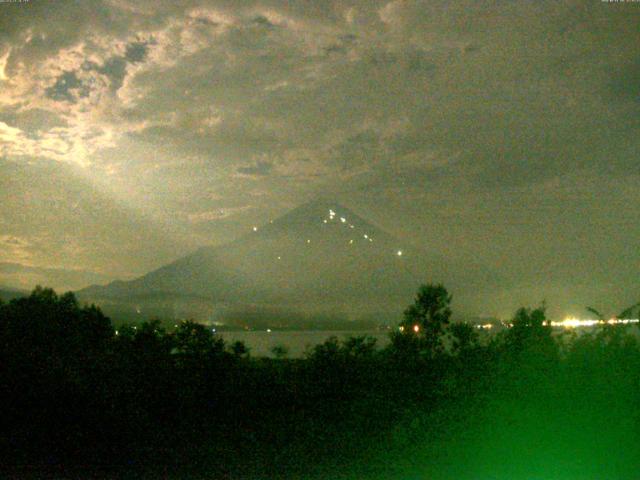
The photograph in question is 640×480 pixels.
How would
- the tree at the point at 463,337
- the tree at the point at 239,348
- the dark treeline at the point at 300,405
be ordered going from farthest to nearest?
the tree at the point at 463,337 < the tree at the point at 239,348 < the dark treeline at the point at 300,405

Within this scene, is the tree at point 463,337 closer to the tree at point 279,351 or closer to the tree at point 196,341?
the tree at point 279,351

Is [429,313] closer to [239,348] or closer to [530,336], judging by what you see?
[530,336]

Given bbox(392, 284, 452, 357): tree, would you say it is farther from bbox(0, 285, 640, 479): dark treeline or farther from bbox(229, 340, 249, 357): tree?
bbox(229, 340, 249, 357): tree

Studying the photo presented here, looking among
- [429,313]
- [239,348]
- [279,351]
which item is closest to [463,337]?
[429,313]

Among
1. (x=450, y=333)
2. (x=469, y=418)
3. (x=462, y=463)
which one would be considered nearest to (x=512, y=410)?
(x=469, y=418)

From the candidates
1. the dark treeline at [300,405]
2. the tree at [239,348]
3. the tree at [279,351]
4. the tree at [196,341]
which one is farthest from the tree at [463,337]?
the tree at [196,341]

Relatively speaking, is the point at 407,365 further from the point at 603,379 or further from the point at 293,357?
the point at 603,379
